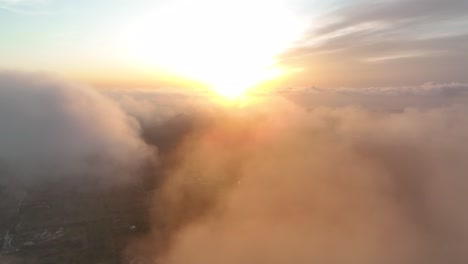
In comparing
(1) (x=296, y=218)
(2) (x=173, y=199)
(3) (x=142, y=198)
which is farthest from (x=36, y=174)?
(1) (x=296, y=218)

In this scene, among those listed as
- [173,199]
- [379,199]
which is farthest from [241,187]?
[379,199]

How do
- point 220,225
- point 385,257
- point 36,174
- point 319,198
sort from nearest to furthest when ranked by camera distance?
1. point 385,257
2. point 220,225
3. point 319,198
4. point 36,174

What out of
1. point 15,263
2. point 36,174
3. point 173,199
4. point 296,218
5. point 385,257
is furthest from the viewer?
point 36,174

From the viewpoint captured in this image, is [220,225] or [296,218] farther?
[296,218]

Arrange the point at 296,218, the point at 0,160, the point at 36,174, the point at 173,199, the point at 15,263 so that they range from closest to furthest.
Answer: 1. the point at 15,263
2. the point at 296,218
3. the point at 173,199
4. the point at 36,174
5. the point at 0,160

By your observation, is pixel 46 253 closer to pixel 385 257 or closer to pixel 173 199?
pixel 173 199

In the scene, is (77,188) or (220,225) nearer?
(220,225)

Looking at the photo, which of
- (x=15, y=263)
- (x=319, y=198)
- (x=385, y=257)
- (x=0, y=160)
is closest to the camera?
(x=15, y=263)

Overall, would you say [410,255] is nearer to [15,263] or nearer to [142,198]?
[142,198]
